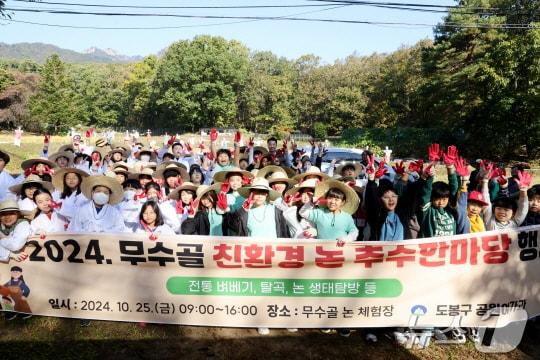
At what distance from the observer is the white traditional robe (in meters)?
5.10

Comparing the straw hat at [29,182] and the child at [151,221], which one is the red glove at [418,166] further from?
the straw hat at [29,182]

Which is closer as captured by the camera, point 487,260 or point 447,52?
point 487,260

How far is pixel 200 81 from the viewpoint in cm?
5231

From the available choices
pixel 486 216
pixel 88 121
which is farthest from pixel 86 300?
pixel 88 121

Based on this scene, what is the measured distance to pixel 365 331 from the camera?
4.81 metres

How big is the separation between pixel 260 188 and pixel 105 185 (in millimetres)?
2258

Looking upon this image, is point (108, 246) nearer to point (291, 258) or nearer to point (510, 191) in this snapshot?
point (291, 258)

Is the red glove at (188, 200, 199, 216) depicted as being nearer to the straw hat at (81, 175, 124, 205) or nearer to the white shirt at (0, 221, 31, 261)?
the straw hat at (81, 175, 124, 205)

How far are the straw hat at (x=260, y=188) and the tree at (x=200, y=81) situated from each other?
155ft

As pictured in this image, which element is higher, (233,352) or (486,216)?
(486,216)

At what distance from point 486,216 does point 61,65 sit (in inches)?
2308

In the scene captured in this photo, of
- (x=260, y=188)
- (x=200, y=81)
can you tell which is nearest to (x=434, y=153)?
(x=260, y=188)

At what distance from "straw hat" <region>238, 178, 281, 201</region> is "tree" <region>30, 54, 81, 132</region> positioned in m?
54.4

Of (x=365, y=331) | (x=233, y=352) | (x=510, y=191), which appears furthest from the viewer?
(x=510, y=191)
